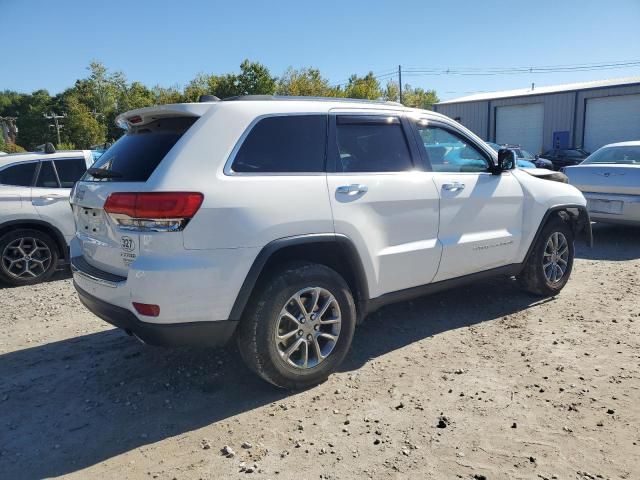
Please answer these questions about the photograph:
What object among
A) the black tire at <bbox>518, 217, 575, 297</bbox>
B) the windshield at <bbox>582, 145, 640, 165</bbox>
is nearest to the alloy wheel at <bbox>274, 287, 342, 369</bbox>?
the black tire at <bbox>518, 217, 575, 297</bbox>

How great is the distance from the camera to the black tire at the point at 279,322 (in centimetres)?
327

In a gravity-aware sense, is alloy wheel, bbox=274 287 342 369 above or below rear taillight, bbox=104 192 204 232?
below

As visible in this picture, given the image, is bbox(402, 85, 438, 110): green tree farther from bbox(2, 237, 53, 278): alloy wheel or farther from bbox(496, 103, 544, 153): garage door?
bbox(2, 237, 53, 278): alloy wheel

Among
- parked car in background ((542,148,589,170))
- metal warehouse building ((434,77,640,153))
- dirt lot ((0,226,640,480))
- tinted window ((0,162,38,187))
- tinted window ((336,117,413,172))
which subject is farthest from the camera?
metal warehouse building ((434,77,640,153))

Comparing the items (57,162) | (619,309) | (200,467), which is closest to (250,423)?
(200,467)

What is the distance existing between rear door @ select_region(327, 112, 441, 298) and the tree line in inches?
1360

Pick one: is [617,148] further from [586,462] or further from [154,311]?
[154,311]

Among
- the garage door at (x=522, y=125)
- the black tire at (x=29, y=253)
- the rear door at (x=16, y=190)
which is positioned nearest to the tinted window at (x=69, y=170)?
the rear door at (x=16, y=190)

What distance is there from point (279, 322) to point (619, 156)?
26.6ft

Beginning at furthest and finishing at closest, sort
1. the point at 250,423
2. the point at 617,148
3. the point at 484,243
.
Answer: the point at 617,148 → the point at 484,243 → the point at 250,423

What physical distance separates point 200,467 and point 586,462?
6.75 ft

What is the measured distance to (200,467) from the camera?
277 centimetres

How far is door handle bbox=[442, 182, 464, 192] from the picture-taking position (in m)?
4.23

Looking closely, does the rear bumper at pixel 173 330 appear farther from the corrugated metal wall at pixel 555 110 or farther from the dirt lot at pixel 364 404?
the corrugated metal wall at pixel 555 110
